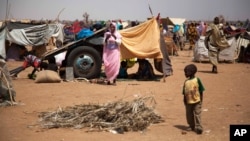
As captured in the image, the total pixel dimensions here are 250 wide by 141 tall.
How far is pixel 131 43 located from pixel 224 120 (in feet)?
16.1

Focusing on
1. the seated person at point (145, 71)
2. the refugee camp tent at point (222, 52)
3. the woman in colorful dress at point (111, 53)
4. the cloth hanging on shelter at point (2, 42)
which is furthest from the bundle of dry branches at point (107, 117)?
the refugee camp tent at point (222, 52)

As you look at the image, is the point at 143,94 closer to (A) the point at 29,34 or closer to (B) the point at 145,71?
(B) the point at 145,71

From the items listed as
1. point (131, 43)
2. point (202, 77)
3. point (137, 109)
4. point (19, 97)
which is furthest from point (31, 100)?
point (202, 77)

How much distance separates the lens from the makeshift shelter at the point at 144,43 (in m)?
10.5

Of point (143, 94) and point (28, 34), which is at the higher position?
point (28, 34)

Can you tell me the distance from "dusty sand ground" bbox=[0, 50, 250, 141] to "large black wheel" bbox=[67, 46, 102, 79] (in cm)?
65

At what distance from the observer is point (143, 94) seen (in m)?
8.66

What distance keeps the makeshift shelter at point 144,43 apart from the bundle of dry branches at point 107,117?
415 centimetres

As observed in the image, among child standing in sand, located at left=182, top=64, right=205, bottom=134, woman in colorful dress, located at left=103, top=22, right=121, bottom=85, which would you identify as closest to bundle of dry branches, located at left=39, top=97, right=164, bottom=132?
child standing in sand, located at left=182, top=64, right=205, bottom=134

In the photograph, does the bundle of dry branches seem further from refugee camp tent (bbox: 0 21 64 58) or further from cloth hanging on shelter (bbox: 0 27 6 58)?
refugee camp tent (bbox: 0 21 64 58)

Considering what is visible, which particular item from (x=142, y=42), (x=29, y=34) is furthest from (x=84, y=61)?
(x=29, y=34)

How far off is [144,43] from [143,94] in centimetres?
247

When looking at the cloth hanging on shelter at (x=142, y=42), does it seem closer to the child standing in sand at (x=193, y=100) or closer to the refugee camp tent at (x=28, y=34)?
the child standing in sand at (x=193, y=100)

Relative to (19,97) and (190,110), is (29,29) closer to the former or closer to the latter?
(19,97)
